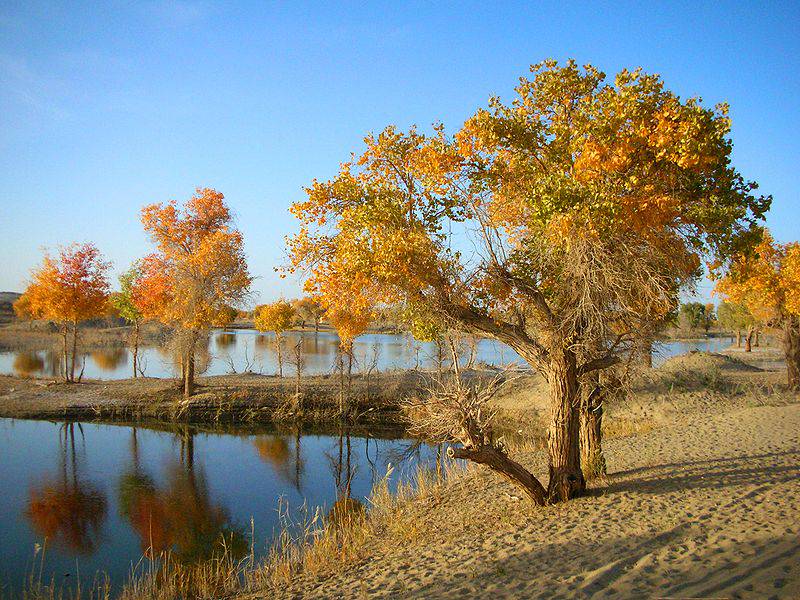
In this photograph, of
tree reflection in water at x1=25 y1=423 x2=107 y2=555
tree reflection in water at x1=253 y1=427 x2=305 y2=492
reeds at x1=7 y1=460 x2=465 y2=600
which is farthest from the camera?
tree reflection in water at x1=253 y1=427 x2=305 y2=492

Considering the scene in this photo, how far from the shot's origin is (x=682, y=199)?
300 inches

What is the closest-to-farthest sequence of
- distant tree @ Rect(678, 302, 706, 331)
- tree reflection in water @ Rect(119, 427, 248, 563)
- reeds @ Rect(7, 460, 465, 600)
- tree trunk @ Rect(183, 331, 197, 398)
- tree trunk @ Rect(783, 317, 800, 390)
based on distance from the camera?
reeds @ Rect(7, 460, 465, 600), tree reflection in water @ Rect(119, 427, 248, 563), tree trunk @ Rect(783, 317, 800, 390), tree trunk @ Rect(183, 331, 197, 398), distant tree @ Rect(678, 302, 706, 331)

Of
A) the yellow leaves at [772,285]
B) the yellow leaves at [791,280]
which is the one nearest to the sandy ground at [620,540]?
the yellow leaves at [791,280]

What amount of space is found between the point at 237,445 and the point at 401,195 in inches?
547

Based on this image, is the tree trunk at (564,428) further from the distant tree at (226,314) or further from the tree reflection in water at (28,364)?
the tree reflection in water at (28,364)

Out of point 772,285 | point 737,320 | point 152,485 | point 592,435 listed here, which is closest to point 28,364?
point 152,485

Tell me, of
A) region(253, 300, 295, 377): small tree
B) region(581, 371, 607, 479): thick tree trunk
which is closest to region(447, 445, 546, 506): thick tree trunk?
region(581, 371, 607, 479): thick tree trunk

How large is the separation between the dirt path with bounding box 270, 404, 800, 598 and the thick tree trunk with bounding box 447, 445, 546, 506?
326 mm

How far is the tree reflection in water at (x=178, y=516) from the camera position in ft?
34.0

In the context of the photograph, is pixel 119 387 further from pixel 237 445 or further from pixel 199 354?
pixel 237 445

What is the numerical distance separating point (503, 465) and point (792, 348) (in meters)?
17.2

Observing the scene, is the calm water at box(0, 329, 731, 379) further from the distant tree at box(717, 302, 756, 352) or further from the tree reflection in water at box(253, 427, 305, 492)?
the tree reflection in water at box(253, 427, 305, 492)

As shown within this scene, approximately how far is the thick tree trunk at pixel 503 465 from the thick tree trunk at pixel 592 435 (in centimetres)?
181

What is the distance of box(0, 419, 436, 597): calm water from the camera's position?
10477 mm
